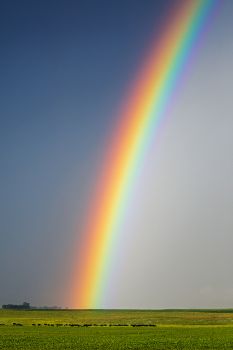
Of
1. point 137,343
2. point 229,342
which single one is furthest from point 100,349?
point 229,342

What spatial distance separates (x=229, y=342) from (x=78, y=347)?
53.2 ft

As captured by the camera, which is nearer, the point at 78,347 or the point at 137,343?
the point at 78,347

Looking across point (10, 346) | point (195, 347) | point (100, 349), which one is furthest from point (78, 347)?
point (195, 347)

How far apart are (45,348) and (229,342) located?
19511mm

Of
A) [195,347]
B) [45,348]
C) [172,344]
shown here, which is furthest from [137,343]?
[45,348]

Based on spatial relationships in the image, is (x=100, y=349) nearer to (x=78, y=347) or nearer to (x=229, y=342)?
(x=78, y=347)

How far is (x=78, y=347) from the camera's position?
48.5m

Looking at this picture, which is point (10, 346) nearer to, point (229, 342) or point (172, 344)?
point (172, 344)

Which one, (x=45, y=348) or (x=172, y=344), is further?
(x=172, y=344)

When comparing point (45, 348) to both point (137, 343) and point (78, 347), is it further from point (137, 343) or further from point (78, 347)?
point (137, 343)

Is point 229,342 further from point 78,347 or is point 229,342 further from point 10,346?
point 10,346

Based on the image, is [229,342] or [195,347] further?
[229,342]

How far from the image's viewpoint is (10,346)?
48.7 m

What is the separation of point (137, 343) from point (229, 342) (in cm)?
970
